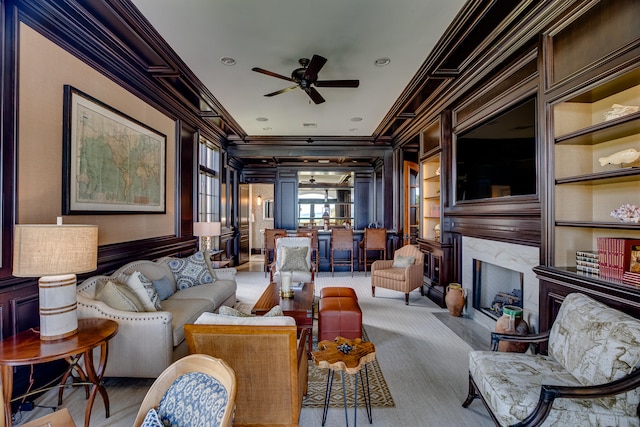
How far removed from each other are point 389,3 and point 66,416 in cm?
321

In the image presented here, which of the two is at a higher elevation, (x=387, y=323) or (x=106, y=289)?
(x=106, y=289)

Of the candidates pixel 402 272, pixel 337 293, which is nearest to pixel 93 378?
pixel 337 293

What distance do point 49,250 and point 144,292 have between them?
3.05ft

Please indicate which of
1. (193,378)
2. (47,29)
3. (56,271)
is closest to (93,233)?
(56,271)

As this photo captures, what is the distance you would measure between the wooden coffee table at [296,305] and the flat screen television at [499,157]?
2.26 metres

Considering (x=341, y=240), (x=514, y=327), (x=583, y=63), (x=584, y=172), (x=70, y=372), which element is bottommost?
(x=70, y=372)

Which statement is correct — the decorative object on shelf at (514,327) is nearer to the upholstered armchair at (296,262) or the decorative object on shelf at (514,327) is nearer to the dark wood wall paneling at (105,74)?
the upholstered armchair at (296,262)

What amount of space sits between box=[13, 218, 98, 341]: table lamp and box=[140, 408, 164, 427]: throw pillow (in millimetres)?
1263

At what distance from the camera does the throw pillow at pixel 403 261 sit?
4.90 meters

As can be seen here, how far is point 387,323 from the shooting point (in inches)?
149

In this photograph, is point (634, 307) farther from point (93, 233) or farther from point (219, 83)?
point (219, 83)

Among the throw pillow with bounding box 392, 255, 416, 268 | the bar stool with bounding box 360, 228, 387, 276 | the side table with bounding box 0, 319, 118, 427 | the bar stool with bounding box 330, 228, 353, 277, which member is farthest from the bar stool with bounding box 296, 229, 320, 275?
the side table with bounding box 0, 319, 118, 427

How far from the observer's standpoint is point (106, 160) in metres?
2.94

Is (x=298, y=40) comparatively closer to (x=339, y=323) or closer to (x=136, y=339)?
(x=339, y=323)
